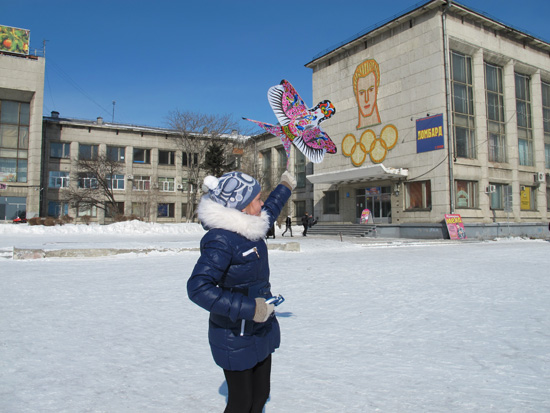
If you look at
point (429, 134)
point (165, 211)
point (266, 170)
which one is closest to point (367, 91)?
point (429, 134)

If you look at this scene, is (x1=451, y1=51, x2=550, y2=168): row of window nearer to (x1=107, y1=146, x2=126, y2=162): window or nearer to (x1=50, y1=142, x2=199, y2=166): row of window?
(x1=50, y1=142, x2=199, y2=166): row of window

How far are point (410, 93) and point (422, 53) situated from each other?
2.87 meters

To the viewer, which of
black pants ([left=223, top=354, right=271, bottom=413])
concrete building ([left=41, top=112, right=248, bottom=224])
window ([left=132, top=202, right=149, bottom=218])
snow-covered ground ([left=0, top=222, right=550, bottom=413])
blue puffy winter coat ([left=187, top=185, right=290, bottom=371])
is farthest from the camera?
concrete building ([left=41, top=112, right=248, bottom=224])

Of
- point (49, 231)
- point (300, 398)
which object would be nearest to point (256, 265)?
point (300, 398)

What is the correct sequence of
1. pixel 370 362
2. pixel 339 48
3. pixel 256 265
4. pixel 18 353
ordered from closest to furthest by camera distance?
pixel 256 265, pixel 370 362, pixel 18 353, pixel 339 48

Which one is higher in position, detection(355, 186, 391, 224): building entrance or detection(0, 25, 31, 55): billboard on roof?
detection(0, 25, 31, 55): billboard on roof

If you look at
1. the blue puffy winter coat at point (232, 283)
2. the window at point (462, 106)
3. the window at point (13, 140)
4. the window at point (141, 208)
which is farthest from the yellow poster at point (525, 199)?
the window at point (13, 140)

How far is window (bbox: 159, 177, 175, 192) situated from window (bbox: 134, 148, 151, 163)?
123 inches

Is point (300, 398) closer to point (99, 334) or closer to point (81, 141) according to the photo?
point (99, 334)

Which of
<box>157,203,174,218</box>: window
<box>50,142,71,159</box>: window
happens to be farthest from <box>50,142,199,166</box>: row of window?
<box>157,203,174,218</box>: window

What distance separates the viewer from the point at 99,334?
5.01 m

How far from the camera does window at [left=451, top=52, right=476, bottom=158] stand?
28375mm

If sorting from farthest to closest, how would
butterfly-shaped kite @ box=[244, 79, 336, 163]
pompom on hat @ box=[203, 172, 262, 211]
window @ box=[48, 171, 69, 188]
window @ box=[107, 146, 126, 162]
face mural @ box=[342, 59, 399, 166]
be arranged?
window @ box=[107, 146, 126, 162], window @ box=[48, 171, 69, 188], face mural @ box=[342, 59, 399, 166], butterfly-shaped kite @ box=[244, 79, 336, 163], pompom on hat @ box=[203, 172, 262, 211]

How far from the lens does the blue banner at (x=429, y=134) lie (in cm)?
2735
